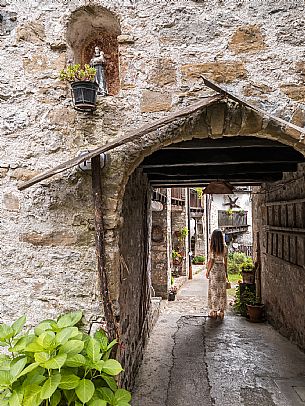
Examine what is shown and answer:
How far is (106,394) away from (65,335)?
396 millimetres

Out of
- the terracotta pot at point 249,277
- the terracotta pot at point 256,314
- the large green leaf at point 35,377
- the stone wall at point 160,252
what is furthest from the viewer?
the stone wall at point 160,252

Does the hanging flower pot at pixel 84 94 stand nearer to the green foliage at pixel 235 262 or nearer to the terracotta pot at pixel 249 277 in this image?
the terracotta pot at pixel 249 277

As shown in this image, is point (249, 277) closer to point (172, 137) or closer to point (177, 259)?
point (177, 259)

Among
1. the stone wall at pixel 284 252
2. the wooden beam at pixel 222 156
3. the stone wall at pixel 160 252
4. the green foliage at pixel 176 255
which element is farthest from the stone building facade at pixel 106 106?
the green foliage at pixel 176 255

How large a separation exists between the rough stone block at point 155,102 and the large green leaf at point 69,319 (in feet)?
4.37

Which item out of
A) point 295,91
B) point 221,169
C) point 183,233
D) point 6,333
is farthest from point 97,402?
point 183,233

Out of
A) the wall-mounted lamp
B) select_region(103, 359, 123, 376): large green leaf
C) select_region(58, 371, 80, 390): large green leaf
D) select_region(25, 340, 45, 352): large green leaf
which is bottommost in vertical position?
select_region(58, 371, 80, 390): large green leaf

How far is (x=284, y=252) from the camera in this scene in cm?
518

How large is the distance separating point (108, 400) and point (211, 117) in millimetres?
1748

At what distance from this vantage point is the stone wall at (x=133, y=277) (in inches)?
132

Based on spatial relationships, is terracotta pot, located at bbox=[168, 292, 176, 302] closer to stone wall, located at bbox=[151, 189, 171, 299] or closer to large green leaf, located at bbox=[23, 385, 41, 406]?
stone wall, located at bbox=[151, 189, 171, 299]

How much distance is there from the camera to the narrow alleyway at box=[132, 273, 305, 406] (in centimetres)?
357

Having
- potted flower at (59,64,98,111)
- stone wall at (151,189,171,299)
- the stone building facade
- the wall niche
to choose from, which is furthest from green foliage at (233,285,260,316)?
potted flower at (59,64,98,111)

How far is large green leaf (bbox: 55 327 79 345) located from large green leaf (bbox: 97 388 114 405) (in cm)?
34
